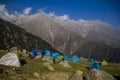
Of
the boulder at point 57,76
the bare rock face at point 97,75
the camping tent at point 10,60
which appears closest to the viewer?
the bare rock face at point 97,75

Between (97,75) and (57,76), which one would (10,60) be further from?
(97,75)

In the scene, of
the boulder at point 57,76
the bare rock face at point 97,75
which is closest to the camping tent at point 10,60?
the boulder at point 57,76

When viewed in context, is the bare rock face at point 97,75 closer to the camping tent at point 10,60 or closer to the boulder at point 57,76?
the boulder at point 57,76

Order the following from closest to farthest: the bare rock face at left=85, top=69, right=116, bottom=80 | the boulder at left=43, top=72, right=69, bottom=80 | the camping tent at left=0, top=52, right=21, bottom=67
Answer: the bare rock face at left=85, top=69, right=116, bottom=80, the boulder at left=43, top=72, right=69, bottom=80, the camping tent at left=0, top=52, right=21, bottom=67

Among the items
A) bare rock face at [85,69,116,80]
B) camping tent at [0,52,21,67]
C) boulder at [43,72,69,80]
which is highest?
camping tent at [0,52,21,67]

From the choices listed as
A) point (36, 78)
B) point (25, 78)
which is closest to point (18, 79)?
point (25, 78)

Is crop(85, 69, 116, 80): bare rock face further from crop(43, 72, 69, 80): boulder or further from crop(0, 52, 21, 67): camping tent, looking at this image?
crop(0, 52, 21, 67): camping tent

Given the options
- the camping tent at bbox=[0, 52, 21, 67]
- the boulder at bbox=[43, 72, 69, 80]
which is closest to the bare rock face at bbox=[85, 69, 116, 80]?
the boulder at bbox=[43, 72, 69, 80]

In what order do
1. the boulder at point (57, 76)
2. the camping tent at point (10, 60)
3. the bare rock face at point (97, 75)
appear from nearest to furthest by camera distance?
the bare rock face at point (97, 75), the boulder at point (57, 76), the camping tent at point (10, 60)

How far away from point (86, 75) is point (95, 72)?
1.84 m

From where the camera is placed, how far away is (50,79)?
27.9 meters

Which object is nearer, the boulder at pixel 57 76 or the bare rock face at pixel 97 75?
the bare rock face at pixel 97 75

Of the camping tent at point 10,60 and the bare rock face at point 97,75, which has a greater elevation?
the camping tent at point 10,60

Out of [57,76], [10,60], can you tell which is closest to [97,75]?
[57,76]
